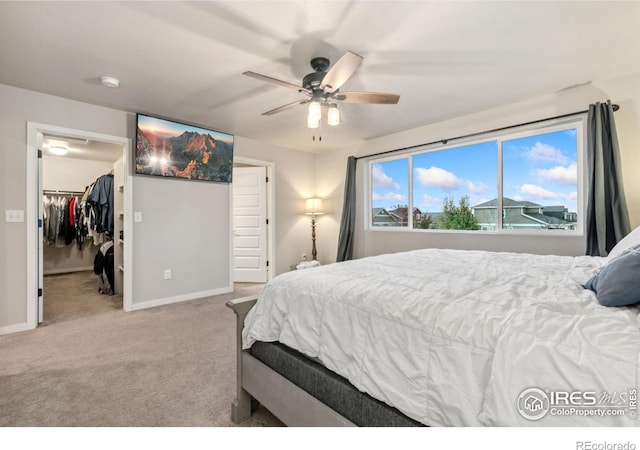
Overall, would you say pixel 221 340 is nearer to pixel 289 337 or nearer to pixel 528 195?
pixel 289 337

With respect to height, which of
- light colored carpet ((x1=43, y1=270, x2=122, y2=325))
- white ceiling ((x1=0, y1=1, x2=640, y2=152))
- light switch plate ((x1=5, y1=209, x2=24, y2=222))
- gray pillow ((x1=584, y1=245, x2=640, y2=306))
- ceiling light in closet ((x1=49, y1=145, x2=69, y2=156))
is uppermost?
white ceiling ((x1=0, y1=1, x2=640, y2=152))

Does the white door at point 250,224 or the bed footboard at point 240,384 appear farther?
the white door at point 250,224

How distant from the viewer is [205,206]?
4.23m

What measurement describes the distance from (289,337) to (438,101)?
9.81 ft

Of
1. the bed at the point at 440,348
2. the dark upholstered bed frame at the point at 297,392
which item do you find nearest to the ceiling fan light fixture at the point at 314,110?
the bed at the point at 440,348

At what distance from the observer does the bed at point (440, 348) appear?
28.3 inches

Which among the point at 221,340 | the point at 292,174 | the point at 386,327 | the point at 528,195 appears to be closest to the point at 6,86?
the point at 221,340

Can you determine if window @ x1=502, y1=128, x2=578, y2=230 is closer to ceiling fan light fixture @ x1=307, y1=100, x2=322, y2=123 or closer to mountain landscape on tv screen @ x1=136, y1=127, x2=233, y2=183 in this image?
ceiling fan light fixture @ x1=307, y1=100, x2=322, y2=123

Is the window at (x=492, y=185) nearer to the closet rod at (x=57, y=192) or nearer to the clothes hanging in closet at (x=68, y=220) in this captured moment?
the clothes hanging in closet at (x=68, y=220)

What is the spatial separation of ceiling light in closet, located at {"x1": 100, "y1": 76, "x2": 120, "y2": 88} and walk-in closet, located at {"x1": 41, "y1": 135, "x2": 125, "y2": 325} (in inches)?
56.6

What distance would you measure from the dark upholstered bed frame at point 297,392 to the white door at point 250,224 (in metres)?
3.46

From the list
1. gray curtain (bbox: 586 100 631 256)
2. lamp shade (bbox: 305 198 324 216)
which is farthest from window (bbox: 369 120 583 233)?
lamp shade (bbox: 305 198 324 216)

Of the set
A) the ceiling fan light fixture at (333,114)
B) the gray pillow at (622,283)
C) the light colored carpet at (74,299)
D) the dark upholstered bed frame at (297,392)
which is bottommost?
the light colored carpet at (74,299)

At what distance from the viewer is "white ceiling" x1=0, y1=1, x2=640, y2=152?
1.87 m
